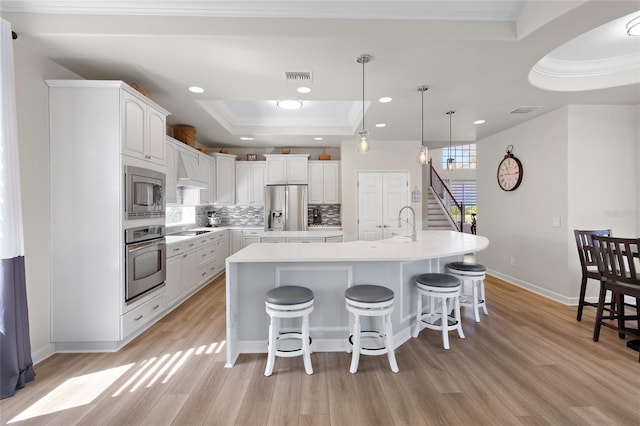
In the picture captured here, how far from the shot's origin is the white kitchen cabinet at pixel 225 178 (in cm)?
607

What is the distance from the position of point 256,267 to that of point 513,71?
10.7ft

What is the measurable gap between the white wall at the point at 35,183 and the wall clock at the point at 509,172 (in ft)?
19.7

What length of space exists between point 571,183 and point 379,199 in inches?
120

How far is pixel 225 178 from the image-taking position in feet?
20.2

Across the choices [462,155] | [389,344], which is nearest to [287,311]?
[389,344]

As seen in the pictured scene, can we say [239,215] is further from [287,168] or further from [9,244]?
[9,244]

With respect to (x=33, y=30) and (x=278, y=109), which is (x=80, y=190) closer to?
(x=33, y=30)

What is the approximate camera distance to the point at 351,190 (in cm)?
601

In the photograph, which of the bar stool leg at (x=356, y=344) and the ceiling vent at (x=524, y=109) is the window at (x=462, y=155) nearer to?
the ceiling vent at (x=524, y=109)

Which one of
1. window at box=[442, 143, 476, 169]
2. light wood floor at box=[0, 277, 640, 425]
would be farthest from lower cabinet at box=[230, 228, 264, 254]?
window at box=[442, 143, 476, 169]

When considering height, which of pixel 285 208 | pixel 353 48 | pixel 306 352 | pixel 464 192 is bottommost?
pixel 306 352

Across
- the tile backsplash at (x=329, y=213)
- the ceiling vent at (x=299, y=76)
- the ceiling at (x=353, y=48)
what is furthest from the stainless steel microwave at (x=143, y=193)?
the tile backsplash at (x=329, y=213)

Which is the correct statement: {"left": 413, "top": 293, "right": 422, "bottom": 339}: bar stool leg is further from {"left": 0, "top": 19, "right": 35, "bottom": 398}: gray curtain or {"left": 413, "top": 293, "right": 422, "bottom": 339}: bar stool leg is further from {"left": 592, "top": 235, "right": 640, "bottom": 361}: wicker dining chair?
{"left": 0, "top": 19, "right": 35, "bottom": 398}: gray curtain

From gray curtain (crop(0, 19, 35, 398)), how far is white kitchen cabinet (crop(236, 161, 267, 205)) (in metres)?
4.25
